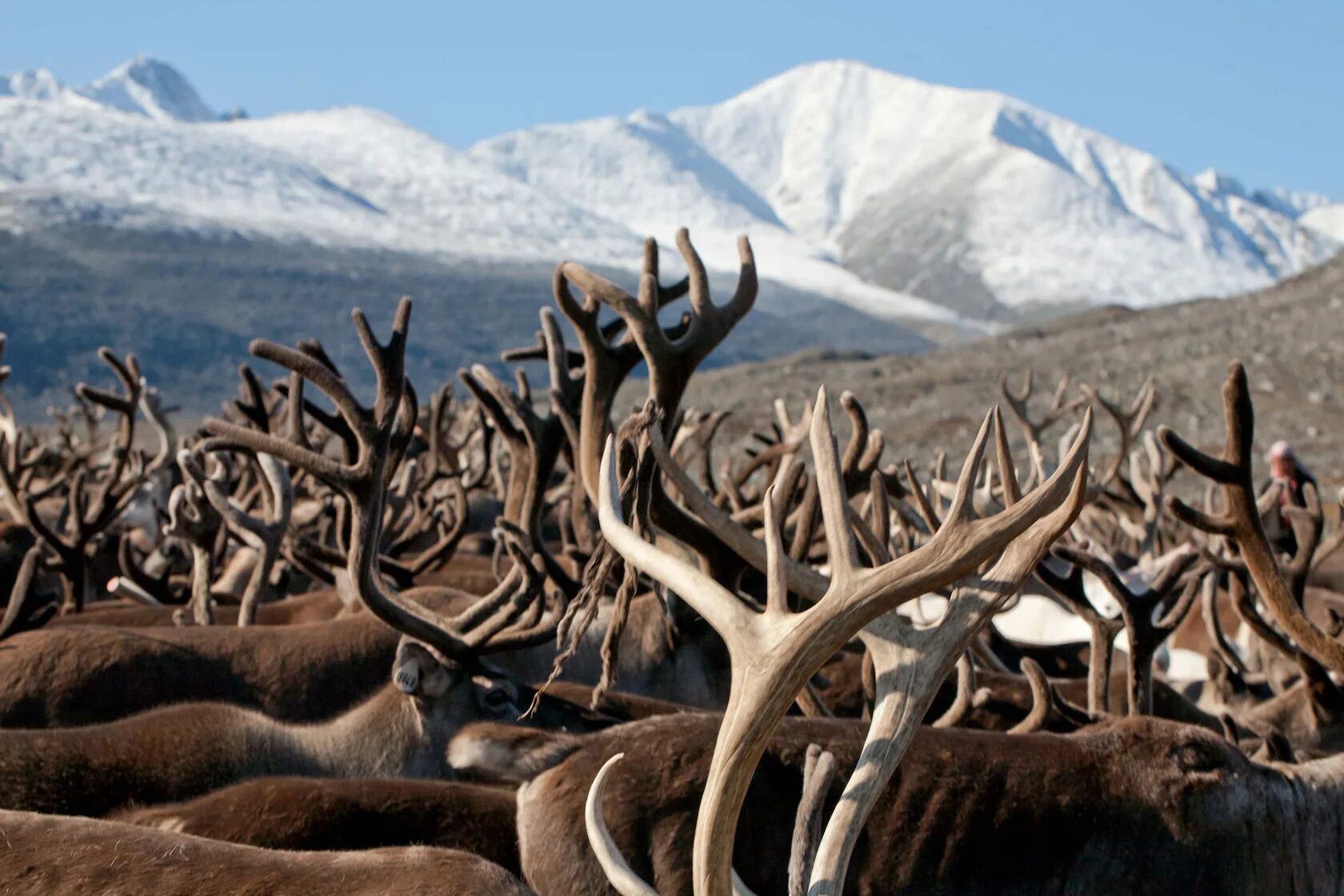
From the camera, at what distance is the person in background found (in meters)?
7.70

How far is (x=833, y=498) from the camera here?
2295 millimetres

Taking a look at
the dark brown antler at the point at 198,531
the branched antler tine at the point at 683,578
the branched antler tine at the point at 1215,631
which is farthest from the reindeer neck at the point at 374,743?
the branched antler tine at the point at 1215,631

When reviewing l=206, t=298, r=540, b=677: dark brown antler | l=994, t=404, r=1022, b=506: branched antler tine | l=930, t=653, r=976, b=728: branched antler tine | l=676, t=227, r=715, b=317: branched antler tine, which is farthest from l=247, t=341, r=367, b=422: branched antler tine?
l=994, t=404, r=1022, b=506: branched antler tine

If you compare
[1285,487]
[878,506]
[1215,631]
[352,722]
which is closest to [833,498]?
[878,506]

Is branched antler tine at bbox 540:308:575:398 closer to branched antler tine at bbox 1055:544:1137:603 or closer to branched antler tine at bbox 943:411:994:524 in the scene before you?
branched antler tine at bbox 1055:544:1137:603

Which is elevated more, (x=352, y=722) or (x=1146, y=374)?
(x=352, y=722)

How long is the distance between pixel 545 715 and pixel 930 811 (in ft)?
3.19

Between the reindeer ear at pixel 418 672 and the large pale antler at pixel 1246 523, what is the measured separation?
178 cm

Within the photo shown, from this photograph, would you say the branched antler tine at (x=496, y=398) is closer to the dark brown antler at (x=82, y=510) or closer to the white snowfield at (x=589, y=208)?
the dark brown antler at (x=82, y=510)

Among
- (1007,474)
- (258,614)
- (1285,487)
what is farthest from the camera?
(1285,487)

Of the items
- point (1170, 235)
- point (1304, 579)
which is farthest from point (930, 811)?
point (1170, 235)

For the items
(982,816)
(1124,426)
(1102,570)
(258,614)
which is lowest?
(258,614)

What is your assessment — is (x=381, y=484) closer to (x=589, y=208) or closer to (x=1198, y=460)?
(x=1198, y=460)

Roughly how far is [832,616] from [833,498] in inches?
7.4
